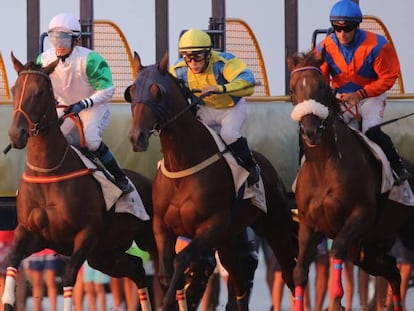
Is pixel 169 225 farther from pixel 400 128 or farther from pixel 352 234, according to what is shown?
pixel 400 128

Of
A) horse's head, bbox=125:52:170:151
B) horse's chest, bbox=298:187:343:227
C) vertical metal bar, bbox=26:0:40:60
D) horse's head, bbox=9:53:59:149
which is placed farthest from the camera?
vertical metal bar, bbox=26:0:40:60

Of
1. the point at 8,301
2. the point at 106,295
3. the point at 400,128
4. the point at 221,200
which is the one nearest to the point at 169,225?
the point at 221,200

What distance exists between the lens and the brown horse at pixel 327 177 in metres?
12.1

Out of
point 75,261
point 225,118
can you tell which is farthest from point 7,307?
point 225,118

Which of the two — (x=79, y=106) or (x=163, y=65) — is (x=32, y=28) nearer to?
(x=79, y=106)

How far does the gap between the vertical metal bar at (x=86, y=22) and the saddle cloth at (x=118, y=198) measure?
211 cm

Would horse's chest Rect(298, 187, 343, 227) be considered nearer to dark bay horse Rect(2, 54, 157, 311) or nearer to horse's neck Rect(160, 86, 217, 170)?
horse's neck Rect(160, 86, 217, 170)

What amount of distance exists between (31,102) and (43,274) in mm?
2884

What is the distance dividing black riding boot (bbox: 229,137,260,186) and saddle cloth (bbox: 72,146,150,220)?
89 cm

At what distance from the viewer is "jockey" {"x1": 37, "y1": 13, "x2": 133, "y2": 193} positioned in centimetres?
1311

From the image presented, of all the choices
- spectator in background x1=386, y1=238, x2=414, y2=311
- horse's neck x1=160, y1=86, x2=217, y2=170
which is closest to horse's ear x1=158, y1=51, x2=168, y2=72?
horse's neck x1=160, y1=86, x2=217, y2=170

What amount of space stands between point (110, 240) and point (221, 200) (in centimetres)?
120

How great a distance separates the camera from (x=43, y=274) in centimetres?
1473

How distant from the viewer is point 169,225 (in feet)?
41.2
